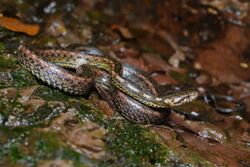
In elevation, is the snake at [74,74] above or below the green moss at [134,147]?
above

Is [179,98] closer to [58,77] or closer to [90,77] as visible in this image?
[90,77]

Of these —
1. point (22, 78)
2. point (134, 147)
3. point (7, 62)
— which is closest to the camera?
point (134, 147)

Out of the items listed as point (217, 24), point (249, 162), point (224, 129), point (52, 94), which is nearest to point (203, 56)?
point (217, 24)

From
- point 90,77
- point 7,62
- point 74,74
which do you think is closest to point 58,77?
point 74,74

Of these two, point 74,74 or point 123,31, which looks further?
point 123,31

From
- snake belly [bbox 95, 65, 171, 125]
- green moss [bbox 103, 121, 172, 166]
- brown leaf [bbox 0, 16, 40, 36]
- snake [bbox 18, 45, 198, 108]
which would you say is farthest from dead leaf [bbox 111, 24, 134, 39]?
green moss [bbox 103, 121, 172, 166]

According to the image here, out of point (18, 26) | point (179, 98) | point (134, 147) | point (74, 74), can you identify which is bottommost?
point (134, 147)

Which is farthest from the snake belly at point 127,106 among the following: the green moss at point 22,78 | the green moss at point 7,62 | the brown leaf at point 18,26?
the brown leaf at point 18,26

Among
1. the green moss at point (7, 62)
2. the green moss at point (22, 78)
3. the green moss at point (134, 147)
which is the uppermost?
the green moss at point (7, 62)

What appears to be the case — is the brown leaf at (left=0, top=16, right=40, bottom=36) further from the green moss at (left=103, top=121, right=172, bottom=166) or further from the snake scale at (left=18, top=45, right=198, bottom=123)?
the green moss at (left=103, top=121, right=172, bottom=166)

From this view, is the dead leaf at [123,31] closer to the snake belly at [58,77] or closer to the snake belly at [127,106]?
the snake belly at [127,106]
